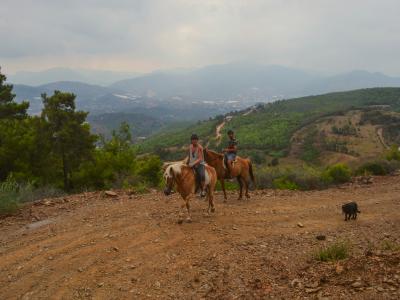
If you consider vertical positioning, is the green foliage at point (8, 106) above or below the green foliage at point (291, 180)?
above

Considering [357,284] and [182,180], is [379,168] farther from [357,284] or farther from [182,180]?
[357,284]

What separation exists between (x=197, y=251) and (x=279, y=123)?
83.0 metres

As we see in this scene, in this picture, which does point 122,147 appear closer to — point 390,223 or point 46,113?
point 46,113

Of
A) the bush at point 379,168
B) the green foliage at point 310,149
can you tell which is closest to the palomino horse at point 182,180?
the bush at point 379,168

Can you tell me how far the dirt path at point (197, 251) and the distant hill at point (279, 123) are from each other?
48.6 metres

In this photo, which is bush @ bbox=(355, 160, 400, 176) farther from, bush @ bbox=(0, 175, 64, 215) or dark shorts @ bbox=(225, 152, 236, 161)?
bush @ bbox=(0, 175, 64, 215)

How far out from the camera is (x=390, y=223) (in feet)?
33.0

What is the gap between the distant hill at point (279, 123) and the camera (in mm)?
69938

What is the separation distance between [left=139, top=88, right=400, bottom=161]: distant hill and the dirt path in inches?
1914

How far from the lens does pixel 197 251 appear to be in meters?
8.35

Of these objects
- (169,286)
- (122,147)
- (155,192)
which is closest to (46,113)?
(122,147)

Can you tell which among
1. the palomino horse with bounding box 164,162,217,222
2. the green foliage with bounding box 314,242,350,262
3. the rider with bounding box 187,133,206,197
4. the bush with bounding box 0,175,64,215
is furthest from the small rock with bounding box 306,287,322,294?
the bush with bounding box 0,175,64,215

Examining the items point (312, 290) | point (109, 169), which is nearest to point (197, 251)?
point (312, 290)

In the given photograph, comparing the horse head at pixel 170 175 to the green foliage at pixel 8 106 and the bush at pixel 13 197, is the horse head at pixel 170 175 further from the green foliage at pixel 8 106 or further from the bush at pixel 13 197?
the green foliage at pixel 8 106
